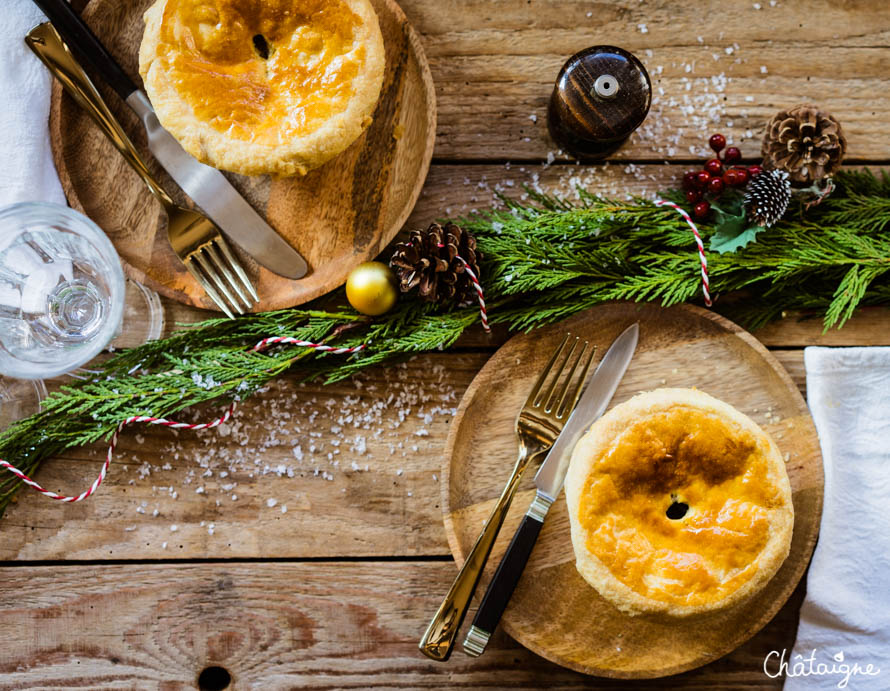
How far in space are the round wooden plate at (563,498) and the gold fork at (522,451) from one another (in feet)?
0.17

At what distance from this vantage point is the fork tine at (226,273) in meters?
1.98

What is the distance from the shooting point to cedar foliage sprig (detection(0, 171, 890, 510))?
75.9 inches

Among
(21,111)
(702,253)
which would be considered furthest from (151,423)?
(702,253)

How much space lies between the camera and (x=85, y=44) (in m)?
1.89

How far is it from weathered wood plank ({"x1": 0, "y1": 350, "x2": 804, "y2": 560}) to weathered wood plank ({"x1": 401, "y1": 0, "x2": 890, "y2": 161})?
814 millimetres

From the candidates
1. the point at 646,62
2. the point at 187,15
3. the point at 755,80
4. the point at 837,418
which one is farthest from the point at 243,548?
the point at 755,80

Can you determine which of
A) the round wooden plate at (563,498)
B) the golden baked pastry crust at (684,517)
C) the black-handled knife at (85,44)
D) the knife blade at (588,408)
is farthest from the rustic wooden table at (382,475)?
the black-handled knife at (85,44)

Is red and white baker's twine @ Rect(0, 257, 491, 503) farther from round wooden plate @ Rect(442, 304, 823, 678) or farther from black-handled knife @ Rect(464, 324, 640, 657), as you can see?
black-handled knife @ Rect(464, 324, 640, 657)

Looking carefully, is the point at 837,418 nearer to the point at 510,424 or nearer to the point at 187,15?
the point at 510,424

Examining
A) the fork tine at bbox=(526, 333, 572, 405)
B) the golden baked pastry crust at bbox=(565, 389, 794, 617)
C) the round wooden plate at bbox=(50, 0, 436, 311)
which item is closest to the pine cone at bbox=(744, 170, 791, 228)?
the golden baked pastry crust at bbox=(565, 389, 794, 617)

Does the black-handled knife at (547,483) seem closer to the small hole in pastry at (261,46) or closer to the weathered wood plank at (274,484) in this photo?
the weathered wood plank at (274,484)

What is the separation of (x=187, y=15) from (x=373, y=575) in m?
1.68

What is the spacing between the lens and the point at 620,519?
5.90 ft

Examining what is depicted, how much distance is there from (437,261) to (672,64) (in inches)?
40.5
